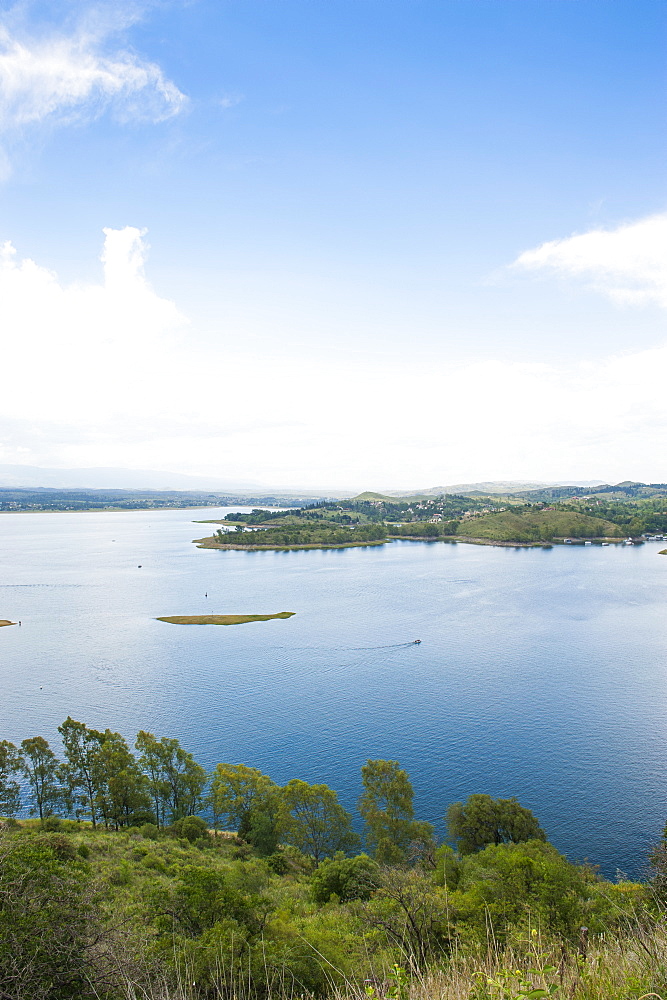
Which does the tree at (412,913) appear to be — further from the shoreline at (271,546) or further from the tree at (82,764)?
the shoreline at (271,546)

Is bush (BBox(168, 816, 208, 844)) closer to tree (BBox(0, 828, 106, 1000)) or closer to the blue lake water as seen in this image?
the blue lake water

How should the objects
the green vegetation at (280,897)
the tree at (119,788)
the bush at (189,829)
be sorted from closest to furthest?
the green vegetation at (280,897) → the bush at (189,829) → the tree at (119,788)

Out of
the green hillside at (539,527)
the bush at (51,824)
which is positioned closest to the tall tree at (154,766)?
the bush at (51,824)

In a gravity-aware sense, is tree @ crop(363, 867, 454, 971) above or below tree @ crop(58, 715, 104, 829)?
above

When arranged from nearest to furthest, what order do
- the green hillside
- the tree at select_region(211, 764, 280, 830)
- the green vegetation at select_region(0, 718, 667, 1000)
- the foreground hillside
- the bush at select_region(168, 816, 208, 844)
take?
1. the foreground hillside
2. the green vegetation at select_region(0, 718, 667, 1000)
3. the bush at select_region(168, 816, 208, 844)
4. the tree at select_region(211, 764, 280, 830)
5. the green hillside

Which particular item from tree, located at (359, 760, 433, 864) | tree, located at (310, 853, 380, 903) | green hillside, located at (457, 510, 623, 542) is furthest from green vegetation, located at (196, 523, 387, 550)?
tree, located at (310, 853, 380, 903)

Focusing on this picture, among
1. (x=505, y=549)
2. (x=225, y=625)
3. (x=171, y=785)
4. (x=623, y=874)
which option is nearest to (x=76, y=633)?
(x=225, y=625)
